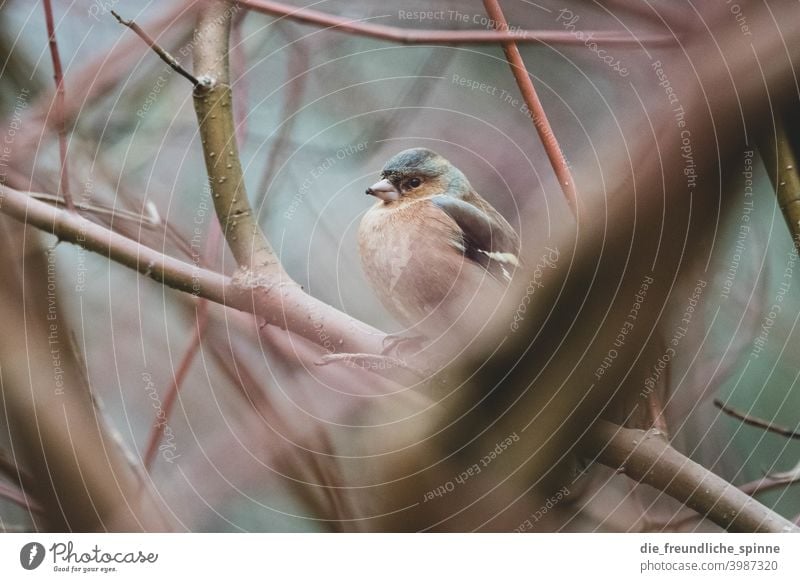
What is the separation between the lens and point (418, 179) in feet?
1.89

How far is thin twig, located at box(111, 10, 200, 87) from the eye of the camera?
531 mm

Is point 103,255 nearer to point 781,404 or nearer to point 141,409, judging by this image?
point 141,409

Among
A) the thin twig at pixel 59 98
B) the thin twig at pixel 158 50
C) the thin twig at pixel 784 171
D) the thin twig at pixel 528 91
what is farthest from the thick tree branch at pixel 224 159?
the thin twig at pixel 784 171

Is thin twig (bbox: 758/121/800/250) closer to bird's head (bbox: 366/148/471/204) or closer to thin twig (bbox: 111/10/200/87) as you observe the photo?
bird's head (bbox: 366/148/471/204)

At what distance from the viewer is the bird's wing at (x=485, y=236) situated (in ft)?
1.79

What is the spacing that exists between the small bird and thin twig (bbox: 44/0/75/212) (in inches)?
10.2

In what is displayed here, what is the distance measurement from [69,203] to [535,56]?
0.41 meters

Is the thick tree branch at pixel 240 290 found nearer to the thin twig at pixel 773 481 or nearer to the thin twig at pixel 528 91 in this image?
the thin twig at pixel 528 91

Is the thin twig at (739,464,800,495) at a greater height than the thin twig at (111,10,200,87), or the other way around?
the thin twig at (111,10,200,87)

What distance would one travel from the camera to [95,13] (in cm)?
59
